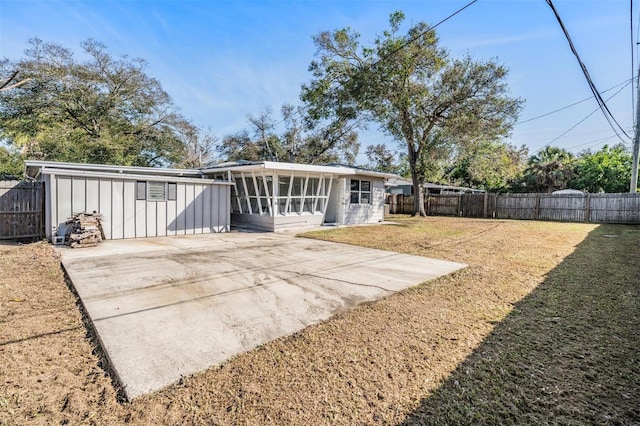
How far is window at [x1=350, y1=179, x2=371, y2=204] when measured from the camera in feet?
48.2

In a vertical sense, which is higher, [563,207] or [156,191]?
[156,191]

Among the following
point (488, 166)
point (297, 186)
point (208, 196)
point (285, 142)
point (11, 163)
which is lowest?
point (208, 196)

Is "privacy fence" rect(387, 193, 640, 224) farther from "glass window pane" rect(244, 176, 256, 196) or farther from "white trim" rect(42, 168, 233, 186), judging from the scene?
"white trim" rect(42, 168, 233, 186)

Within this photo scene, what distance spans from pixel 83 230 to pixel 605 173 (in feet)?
100

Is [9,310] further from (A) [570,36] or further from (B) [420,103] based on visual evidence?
(B) [420,103]

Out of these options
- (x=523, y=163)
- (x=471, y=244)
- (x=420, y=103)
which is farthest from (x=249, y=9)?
(x=523, y=163)

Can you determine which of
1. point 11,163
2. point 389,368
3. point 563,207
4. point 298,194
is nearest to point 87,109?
point 11,163

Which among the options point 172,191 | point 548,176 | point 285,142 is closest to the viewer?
point 172,191

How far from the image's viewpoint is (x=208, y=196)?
10977 mm

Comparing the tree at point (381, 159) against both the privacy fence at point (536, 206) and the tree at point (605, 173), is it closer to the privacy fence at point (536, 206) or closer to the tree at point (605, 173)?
the privacy fence at point (536, 206)

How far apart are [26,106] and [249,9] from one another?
16.0 metres

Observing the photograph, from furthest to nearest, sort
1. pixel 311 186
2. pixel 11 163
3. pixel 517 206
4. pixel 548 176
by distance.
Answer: pixel 548 176 → pixel 11 163 → pixel 517 206 → pixel 311 186

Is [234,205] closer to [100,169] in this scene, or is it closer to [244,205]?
[244,205]

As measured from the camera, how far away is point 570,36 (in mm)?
6633
